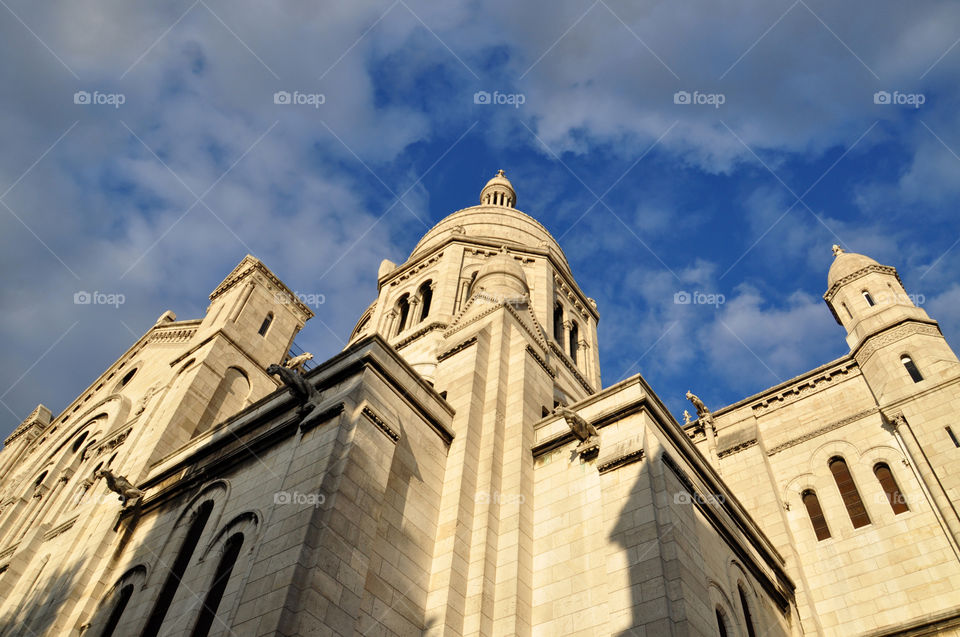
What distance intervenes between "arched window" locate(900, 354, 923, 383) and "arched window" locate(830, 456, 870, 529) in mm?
3428

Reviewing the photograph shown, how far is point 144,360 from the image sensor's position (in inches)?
1357

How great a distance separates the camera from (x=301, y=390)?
1742 cm

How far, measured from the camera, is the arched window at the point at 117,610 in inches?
712

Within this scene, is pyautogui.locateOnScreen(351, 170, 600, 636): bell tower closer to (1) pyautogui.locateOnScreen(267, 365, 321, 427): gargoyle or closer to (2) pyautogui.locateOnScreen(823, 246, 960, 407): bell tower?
(1) pyautogui.locateOnScreen(267, 365, 321, 427): gargoyle

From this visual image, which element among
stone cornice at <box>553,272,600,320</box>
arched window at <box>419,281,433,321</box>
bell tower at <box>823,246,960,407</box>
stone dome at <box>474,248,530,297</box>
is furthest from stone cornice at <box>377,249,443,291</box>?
bell tower at <box>823,246,960,407</box>

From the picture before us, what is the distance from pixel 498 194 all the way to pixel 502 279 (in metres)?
21.9

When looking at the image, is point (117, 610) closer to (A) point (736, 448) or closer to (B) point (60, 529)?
(B) point (60, 529)

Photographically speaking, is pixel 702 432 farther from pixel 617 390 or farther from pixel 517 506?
pixel 517 506

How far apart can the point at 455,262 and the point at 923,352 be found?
19.1m

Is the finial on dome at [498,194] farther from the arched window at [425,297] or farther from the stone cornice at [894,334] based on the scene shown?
the stone cornice at [894,334]

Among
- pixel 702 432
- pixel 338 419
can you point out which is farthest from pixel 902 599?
pixel 338 419

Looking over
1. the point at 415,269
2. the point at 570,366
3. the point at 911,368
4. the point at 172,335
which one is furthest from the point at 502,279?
the point at 172,335

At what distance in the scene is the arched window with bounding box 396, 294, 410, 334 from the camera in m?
34.9

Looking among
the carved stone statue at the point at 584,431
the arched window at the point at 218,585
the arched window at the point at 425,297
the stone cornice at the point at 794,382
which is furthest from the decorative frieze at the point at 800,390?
the arched window at the point at 218,585
